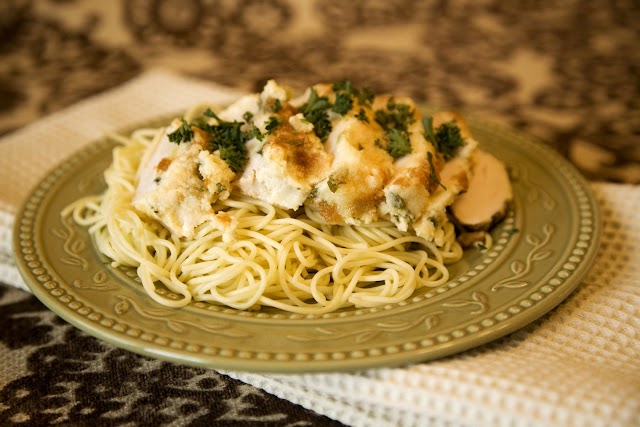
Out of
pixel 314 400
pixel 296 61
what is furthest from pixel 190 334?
pixel 296 61

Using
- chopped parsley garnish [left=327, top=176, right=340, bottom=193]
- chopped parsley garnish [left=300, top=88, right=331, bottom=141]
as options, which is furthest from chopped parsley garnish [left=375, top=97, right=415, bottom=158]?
chopped parsley garnish [left=327, top=176, right=340, bottom=193]

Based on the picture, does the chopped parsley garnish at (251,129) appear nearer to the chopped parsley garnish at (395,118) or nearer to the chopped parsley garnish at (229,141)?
the chopped parsley garnish at (229,141)

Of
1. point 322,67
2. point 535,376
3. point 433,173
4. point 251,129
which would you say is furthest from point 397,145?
point 322,67

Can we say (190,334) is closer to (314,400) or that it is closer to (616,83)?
(314,400)

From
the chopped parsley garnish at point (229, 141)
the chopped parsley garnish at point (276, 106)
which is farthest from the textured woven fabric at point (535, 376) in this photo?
the chopped parsley garnish at point (276, 106)

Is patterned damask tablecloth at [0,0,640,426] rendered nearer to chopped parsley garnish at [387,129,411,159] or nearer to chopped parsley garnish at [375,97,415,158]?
chopped parsley garnish at [375,97,415,158]

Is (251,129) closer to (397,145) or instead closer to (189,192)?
(189,192)
